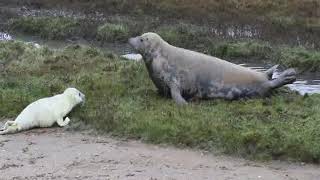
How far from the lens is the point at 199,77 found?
1227 cm

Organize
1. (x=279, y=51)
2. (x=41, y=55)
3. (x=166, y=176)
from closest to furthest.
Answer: (x=166, y=176), (x=41, y=55), (x=279, y=51)

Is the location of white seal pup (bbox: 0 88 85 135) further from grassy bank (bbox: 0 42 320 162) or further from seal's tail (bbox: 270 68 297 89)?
seal's tail (bbox: 270 68 297 89)

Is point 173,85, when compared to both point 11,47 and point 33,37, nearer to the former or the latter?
point 11,47

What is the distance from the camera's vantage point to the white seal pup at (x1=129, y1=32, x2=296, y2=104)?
12.2 meters

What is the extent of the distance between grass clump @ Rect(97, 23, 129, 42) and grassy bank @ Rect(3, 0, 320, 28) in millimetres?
4271

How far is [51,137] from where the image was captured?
10367mm

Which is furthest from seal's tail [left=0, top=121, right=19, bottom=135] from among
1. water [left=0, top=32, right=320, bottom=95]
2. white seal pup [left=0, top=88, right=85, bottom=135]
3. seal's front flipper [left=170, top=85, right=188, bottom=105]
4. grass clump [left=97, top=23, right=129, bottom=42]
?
grass clump [left=97, top=23, right=129, bottom=42]

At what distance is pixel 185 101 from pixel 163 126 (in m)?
1.81

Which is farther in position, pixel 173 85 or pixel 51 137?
pixel 173 85

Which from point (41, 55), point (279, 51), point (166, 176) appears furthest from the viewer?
point (279, 51)

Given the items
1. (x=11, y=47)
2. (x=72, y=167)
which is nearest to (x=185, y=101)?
(x=72, y=167)

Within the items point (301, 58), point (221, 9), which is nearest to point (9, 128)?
point (301, 58)

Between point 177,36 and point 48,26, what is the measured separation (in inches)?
243

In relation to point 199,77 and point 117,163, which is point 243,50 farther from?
point 117,163
